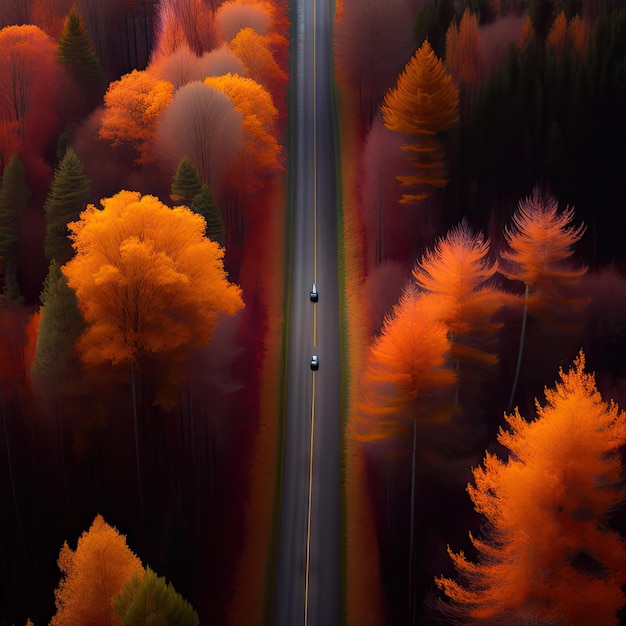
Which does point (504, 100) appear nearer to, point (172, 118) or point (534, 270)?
point (534, 270)

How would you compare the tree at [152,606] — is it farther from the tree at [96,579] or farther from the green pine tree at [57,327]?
the green pine tree at [57,327]

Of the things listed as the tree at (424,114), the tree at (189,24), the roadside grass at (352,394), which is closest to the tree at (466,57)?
the tree at (424,114)

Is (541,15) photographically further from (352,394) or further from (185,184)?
(352,394)

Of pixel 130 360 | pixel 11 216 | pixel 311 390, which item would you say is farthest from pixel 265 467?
pixel 11 216

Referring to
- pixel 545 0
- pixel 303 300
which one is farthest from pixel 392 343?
pixel 545 0

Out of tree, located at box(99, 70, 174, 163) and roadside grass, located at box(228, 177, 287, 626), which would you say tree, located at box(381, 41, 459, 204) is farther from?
tree, located at box(99, 70, 174, 163)

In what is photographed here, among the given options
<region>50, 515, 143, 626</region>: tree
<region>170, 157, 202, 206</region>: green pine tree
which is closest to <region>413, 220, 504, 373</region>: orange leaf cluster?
<region>170, 157, 202, 206</region>: green pine tree
